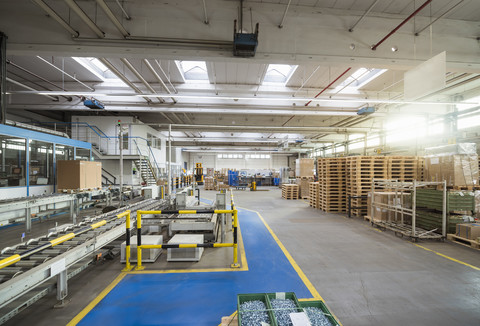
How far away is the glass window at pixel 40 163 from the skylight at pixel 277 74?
1152 cm

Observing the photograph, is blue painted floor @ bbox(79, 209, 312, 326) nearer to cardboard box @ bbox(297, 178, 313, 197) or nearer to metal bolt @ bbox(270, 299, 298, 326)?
metal bolt @ bbox(270, 299, 298, 326)

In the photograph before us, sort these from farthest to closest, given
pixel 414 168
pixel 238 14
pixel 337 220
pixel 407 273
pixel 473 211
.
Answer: pixel 414 168
pixel 337 220
pixel 473 211
pixel 238 14
pixel 407 273

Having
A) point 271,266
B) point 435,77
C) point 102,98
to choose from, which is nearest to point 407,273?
point 271,266

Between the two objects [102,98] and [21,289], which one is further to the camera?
[102,98]

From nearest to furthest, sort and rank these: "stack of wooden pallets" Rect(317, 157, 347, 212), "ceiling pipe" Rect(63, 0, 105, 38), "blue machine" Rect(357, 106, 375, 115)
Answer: "ceiling pipe" Rect(63, 0, 105, 38) < "blue machine" Rect(357, 106, 375, 115) < "stack of wooden pallets" Rect(317, 157, 347, 212)

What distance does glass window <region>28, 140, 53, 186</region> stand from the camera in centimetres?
942

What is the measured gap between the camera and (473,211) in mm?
6262

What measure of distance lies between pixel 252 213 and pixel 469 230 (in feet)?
24.0

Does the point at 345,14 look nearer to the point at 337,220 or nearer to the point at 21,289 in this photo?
the point at 337,220

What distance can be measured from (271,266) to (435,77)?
5503 mm

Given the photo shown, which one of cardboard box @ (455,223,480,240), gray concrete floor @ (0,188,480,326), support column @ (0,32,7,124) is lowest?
gray concrete floor @ (0,188,480,326)

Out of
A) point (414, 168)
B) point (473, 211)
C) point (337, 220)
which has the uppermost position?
point (414, 168)

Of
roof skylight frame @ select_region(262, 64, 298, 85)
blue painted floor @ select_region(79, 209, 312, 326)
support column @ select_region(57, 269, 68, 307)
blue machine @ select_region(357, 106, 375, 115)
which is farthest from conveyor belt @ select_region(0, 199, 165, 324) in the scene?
blue machine @ select_region(357, 106, 375, 115)

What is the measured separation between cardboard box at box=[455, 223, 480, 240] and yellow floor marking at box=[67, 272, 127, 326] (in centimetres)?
900
